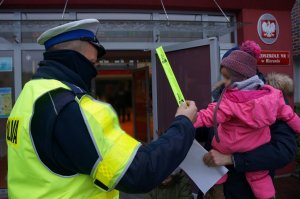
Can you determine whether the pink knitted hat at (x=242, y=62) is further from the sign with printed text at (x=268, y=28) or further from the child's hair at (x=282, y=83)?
the sign with printed text at (x=268, y=28)

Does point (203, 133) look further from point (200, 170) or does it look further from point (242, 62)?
point (242, 62)

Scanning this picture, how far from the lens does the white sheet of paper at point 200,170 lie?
2150mm

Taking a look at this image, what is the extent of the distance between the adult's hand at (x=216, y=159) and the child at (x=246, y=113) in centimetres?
5

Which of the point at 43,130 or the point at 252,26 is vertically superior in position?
the point at 252,26

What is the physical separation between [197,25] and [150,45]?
133cm

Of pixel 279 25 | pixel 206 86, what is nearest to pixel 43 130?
pixel 206 86

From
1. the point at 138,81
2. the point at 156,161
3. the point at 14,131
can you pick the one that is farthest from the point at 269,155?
the point at 138,81

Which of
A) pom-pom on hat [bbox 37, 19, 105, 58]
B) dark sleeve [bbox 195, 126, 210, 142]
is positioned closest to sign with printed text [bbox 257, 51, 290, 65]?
dark sleeve [bbox 195, 126, 210, 142]

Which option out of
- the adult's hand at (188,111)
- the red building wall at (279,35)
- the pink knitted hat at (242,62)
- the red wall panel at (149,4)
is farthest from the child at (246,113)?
the red building wall at (279,35)

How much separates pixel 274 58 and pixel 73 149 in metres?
6.25

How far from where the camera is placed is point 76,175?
4.55 ft

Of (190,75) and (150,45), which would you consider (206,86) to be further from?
(150,45)

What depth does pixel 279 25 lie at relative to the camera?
6.99 meters

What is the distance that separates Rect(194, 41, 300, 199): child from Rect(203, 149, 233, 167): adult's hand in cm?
5
